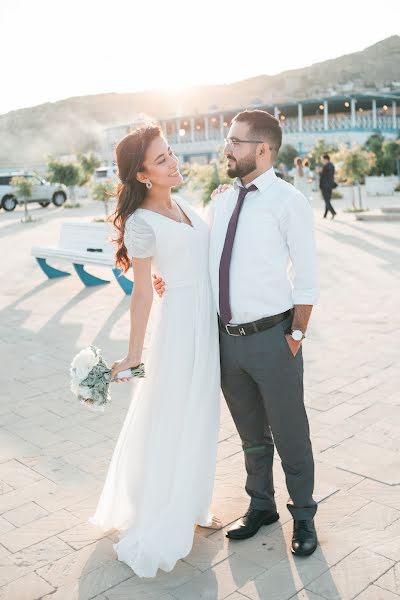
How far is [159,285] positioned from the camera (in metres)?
3.03

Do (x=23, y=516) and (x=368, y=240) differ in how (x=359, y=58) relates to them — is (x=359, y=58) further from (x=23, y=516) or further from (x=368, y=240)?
(x=23, y=516)

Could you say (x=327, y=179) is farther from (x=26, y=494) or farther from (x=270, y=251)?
(x=270, y=251)

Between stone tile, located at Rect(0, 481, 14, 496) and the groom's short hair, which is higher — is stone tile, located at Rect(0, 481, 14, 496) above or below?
below

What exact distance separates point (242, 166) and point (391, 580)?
1828 mm

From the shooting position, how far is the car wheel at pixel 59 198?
2900cm

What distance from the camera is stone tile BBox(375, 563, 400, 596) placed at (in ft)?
8.54

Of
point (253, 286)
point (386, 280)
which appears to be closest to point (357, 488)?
point (253, 286)

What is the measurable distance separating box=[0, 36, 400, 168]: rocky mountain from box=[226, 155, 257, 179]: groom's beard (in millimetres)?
131731

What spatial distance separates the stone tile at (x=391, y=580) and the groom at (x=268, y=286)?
33cm

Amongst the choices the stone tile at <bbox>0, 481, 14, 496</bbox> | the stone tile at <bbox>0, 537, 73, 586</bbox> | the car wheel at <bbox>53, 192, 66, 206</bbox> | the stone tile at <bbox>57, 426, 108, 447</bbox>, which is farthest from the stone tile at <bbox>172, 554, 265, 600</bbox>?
the car wheel at <bbox>53, 192, 66, 206</bbox>

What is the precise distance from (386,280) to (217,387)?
6474 millimetres

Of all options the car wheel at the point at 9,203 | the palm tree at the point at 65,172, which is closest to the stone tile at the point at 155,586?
the car wheel at the point at 9,203

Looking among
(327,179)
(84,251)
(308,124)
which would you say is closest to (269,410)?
(84,251)

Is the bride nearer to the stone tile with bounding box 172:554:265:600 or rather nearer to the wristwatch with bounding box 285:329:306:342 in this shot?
the stone tile with bounding box 172:554:265:600
